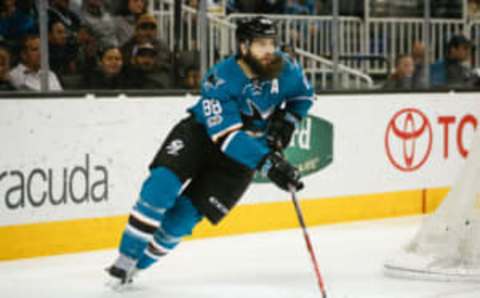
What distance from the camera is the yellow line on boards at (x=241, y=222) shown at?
276 inches

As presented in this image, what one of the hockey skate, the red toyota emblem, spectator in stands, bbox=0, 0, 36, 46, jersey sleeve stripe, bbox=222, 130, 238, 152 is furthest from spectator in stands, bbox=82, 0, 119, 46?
the red toyota emblem

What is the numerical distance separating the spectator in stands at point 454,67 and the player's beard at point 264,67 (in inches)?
159

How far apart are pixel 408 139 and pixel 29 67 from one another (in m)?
3.19

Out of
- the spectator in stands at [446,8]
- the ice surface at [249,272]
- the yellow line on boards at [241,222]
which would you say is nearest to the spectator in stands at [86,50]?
→ the yellow line on boards at [241,222]

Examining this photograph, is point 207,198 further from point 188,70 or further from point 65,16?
point 188,70

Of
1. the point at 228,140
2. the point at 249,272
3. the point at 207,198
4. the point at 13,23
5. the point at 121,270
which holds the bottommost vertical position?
the point at 249,272

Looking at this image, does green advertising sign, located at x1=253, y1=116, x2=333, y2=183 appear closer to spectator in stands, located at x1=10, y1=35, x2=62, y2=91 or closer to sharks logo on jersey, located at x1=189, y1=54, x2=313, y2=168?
spectator in stands, located at x1=10, y1=35, x2=62, y2=91

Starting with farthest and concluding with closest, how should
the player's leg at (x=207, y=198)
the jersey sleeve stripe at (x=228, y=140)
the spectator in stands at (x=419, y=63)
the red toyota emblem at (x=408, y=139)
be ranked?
the spectator in stands at (x=419, y=63) < the red toyota emblem at (x=408, y=139) < the player's leg at (x=207, y=198) < the jersey sleeve stripe at (x=228, y=140)

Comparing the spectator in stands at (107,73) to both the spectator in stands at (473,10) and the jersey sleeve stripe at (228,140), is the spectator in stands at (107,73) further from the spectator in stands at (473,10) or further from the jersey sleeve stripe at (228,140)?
the spectator in stands at (473,10)

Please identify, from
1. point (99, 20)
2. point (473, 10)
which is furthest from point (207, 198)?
point (473, 10)

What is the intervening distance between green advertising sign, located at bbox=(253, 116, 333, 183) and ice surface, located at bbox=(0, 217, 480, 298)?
1.69 ft

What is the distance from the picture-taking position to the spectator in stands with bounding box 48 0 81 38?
7211mm

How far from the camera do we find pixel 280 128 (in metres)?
5.77

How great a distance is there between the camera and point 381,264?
22.3 feet
